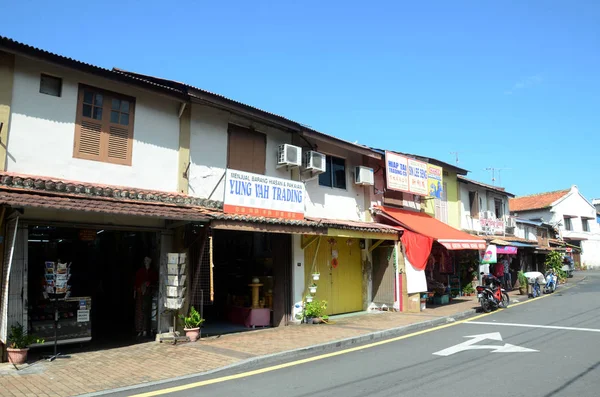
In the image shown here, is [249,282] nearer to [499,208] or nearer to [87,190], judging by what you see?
[87,190]

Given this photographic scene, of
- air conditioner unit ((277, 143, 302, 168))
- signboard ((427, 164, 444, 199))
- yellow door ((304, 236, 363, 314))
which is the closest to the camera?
air conditioner unit ((277, 143, 302, 168))

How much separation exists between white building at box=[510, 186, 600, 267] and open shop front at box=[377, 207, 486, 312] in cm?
2616

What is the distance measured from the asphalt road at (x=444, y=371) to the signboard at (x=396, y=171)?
6864 mm

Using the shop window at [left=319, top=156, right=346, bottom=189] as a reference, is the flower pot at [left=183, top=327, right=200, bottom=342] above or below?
below

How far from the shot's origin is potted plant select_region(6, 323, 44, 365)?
25.4ft

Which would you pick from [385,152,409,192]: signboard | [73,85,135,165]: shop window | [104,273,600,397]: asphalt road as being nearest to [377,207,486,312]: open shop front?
[385,152,409,192]: signboard

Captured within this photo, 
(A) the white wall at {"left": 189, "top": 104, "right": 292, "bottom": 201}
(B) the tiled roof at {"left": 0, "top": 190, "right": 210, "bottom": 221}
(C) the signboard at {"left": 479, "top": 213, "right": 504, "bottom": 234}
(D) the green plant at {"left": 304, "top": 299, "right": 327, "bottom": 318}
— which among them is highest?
(A) the white wall at {"left": 189, "top": 104, "right": 292, "bottom": 201}

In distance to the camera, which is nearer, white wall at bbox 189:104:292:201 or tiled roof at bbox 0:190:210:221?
tiled roof at bbox 0:190:210:221

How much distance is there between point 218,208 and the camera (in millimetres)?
11281

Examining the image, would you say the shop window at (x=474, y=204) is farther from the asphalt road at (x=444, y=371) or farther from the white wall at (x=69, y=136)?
the white wall at (x=69, y=136)

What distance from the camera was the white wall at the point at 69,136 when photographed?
857 centimetres

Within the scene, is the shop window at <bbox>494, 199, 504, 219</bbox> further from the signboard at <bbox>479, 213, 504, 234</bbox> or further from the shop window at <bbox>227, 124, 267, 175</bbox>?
the shop window at <bbox>227, 124, 267, 175</bbox>

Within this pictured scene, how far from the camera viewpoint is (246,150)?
41.1 feet

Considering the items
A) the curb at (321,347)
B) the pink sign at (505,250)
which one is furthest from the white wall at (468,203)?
the curb at (321,347)
